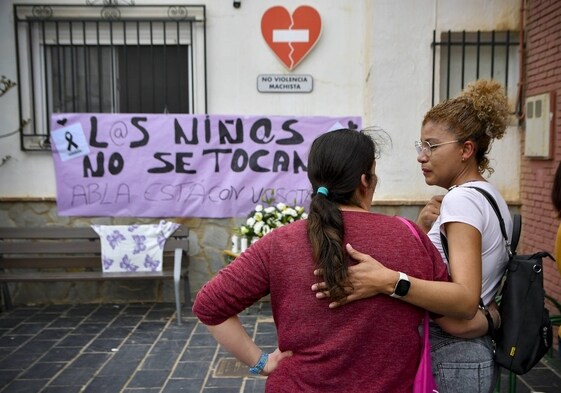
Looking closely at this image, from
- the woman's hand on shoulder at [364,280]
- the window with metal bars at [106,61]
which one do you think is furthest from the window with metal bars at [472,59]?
the woman's hand on shoulder at [364,280]

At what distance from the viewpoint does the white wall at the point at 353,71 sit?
22.0 ft

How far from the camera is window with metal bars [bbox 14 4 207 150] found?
689cm

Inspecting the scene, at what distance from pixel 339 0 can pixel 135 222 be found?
11.0 ft

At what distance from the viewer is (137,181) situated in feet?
23.1

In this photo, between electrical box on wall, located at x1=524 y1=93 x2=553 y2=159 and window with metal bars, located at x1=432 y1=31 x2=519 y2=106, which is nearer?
electrical box on wall, located at x1=524 y1=93 x2=553 y2=159

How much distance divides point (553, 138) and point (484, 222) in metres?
4.44

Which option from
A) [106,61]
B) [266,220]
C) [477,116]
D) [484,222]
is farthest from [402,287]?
[106,61]

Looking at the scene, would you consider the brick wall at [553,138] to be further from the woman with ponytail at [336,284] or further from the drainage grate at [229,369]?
the woman with ponytail at [336,284]

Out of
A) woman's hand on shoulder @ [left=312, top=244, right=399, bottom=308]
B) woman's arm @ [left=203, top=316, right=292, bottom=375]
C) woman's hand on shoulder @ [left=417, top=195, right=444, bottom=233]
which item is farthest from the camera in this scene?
woman's hand on shoulder @ [left=417, top=195, right=444, bottom=233]

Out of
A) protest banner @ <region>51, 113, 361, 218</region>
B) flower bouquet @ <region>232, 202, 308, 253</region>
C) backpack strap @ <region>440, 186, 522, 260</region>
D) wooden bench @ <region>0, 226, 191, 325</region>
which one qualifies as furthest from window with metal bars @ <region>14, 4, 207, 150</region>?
backpack strap @ <region>440, 186, 522, 260</region>

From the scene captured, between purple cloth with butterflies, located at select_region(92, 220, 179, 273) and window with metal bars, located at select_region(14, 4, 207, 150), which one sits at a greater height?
window with metal bars, located at select_region(14, 4, 207, 150)

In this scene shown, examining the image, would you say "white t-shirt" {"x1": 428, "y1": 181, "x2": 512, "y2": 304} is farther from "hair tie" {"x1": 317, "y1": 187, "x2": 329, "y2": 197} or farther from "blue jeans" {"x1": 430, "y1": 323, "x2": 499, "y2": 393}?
"hair tie" {"x1": 317, "y1": 187, "x2": 329, "y2": 197}

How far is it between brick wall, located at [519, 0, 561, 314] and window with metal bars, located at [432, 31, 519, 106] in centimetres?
25

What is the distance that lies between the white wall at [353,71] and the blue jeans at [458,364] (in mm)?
4665
